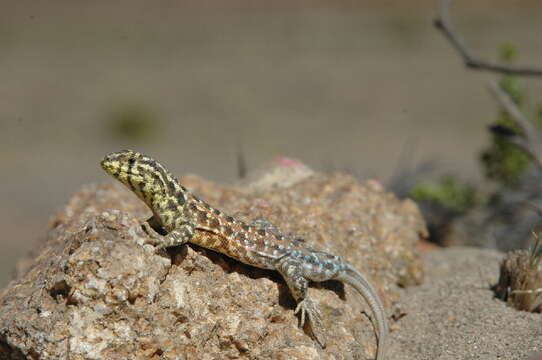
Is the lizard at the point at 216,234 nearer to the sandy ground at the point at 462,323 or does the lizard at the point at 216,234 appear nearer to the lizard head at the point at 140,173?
the lizard head at the point at 140,173

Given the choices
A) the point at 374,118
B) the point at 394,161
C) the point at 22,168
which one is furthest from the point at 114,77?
the point at 394,161

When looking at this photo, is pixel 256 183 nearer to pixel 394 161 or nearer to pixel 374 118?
pixel 394 161

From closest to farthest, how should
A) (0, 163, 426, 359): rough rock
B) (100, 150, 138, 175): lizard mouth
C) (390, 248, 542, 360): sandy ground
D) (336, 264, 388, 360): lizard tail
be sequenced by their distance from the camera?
(0, 163, 426, 359): rough rock, (100, 150, 138, 175): lizard mouth, (390, 248, 542, 360): sandy ground, (336, 264, 388, 360): lizard tail

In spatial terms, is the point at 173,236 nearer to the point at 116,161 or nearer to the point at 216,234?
the point at 216,234

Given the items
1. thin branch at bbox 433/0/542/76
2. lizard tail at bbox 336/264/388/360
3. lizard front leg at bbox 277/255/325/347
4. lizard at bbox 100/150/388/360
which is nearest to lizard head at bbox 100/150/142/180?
lizard at bbox 100/150/388/360

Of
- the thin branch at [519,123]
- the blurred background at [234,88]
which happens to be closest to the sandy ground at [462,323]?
the thin branch at [519,123]

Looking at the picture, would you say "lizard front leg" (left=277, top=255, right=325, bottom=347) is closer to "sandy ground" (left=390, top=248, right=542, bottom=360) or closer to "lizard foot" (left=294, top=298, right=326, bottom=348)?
"lizard foot" (left=294, top=298, right=326, bottom=348)
